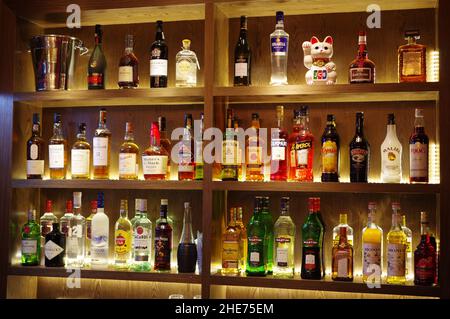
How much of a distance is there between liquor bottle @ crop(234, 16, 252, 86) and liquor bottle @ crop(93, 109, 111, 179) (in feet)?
1.99

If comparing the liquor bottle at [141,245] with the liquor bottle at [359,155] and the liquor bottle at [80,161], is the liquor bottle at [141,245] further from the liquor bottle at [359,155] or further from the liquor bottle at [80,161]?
the liquor bottle at [359,155]

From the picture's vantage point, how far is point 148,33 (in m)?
2.70

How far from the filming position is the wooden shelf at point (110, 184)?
2.34 m

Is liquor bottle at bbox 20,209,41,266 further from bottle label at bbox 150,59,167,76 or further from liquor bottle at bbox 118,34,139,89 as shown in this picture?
bottle label at bbox 150,59,167,76

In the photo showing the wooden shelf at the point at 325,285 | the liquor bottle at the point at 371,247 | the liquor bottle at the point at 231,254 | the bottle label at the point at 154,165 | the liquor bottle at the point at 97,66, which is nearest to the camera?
the wooden shelf at the point at 325,285

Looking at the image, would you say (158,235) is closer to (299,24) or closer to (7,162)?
(7,162)

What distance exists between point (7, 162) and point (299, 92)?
130cm

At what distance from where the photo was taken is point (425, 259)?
2154 millimetres

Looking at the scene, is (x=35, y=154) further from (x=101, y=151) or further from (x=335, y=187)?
(x=335, y=187)

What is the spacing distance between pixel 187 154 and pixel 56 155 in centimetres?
60

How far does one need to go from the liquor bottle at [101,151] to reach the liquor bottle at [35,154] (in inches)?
10.0

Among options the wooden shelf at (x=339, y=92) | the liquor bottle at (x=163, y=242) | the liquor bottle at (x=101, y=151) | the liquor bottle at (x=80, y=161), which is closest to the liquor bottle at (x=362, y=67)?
the wooden shelf at (x=339, y=92)

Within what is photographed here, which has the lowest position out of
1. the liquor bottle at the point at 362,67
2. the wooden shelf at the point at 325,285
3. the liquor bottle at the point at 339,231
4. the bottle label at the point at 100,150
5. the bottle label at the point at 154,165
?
the wooden shelf at the point at 325,285
